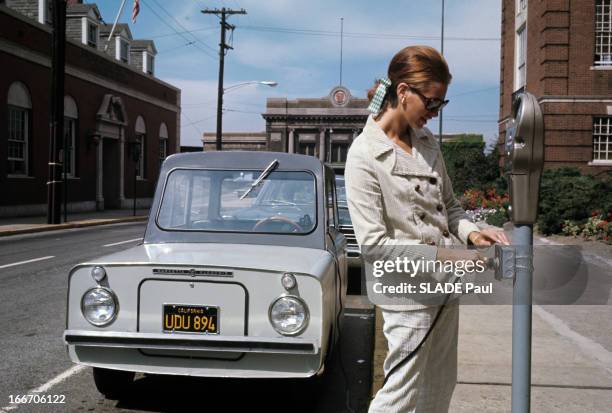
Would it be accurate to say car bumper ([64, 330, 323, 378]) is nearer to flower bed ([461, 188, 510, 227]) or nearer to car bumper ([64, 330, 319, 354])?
car bumper ([64, 330, 319, 354])

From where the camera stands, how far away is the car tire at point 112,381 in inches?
174

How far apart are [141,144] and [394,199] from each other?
114ft

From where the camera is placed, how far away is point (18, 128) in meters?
23.4

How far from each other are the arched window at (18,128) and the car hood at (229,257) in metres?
20.1

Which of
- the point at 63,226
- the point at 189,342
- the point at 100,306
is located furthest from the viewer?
the point at 63,226

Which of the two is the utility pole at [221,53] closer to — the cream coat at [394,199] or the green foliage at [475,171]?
the green foliage at [475,171]

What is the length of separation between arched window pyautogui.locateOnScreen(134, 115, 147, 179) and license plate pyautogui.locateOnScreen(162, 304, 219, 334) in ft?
105

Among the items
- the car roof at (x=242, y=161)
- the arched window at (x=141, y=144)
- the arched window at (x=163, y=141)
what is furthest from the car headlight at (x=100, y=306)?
the arched window at (x=163, y=141)

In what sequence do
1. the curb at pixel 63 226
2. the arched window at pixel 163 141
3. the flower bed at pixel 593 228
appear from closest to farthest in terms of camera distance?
the flower bed at pixel 593 228, the curb at pixel 63 226, the arched window at pixel 163 141

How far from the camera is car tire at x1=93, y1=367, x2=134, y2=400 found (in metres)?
4.41

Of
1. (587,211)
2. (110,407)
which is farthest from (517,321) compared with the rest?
(587,211)

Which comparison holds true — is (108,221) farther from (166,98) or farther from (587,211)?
(166,98)

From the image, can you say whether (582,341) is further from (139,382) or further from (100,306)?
(100,306)

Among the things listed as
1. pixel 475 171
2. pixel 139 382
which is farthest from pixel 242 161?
pixel 475 171
